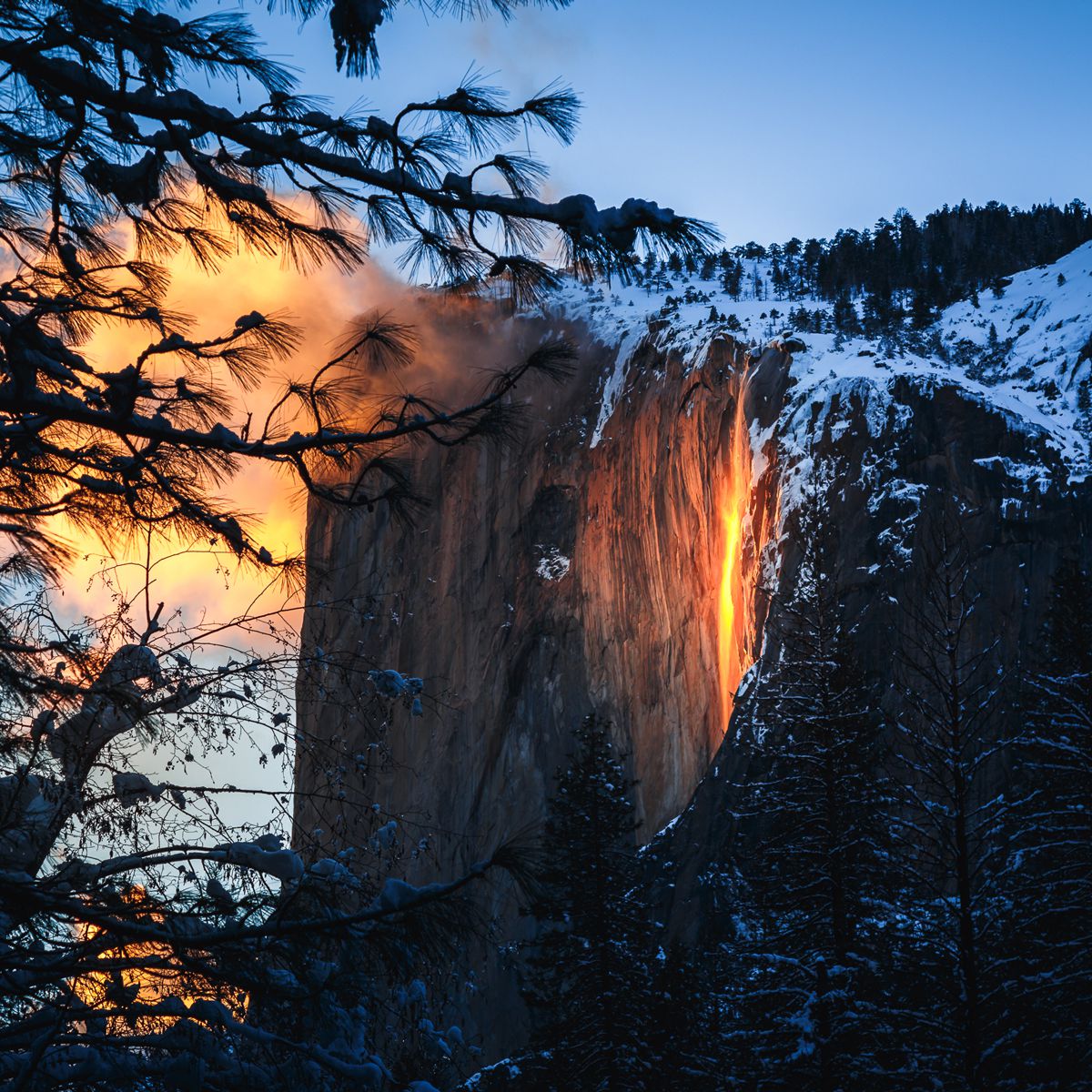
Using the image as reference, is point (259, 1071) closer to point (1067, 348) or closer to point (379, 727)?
point (379, 727)

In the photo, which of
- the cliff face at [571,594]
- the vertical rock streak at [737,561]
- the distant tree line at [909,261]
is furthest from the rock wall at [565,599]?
the distant tree line at [909,261]

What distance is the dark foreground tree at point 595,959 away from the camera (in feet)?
56.1

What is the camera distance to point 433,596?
51125 mm

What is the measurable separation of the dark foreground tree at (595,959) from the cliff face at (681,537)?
113 inches

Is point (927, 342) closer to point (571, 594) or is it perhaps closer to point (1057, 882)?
point (571, 594)

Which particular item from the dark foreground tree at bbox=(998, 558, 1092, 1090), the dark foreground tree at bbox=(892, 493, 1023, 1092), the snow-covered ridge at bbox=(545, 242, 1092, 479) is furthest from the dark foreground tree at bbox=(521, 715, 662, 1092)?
the snow-covered ridge at bbox=(545, 242, 1092, 479)

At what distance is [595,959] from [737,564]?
60.2 ft

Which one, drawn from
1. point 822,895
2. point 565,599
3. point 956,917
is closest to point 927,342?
point 565,599

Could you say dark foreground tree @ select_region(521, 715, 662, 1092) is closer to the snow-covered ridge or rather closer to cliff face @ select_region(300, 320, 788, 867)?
the snow-covered ridge

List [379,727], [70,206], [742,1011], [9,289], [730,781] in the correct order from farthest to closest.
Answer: [730,781], [742,1011], [379,727], [70,206], [9,289]

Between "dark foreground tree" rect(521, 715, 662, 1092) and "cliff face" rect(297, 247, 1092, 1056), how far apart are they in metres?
2.88

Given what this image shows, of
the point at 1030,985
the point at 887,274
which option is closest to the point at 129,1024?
the point at 1030,985

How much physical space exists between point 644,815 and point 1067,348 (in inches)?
822

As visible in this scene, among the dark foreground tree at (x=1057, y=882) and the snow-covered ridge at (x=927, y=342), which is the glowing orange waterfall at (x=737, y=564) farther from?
the dark foreground tree at (x=1057, y=882)
